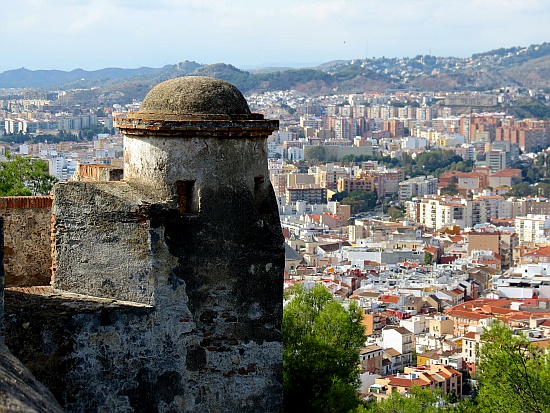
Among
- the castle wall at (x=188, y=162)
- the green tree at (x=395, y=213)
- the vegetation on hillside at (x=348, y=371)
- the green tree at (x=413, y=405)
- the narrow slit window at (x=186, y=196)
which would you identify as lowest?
the green tree at (x=395, y=213)

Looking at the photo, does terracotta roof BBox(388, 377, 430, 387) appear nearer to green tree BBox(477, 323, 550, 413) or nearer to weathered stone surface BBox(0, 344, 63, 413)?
green tree BBox(477, 323, 550, 413)

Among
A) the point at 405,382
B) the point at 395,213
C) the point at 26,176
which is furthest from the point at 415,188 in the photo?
the point at 26,176

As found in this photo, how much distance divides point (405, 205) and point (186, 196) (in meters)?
94.1

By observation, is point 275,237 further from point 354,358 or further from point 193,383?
point 354,358

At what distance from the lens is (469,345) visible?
43.9m

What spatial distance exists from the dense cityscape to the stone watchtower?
610 mm

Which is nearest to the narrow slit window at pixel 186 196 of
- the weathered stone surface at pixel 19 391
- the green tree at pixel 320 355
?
the weathered stone surface at pixel 19 391

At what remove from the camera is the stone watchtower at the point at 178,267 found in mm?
5410

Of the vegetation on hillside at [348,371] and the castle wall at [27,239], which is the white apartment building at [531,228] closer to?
the vegetation on hillside at [348,371]

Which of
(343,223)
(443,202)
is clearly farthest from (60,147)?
(443,202)

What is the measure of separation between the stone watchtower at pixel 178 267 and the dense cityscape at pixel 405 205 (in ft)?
2.00

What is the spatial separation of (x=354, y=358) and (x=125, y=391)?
4847mm

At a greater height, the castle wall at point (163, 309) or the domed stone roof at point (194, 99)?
the domed stone roof at point (194, 99)

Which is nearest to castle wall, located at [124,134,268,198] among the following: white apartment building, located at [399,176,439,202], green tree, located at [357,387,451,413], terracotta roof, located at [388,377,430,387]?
green tree, located at [357,387,451,413]
